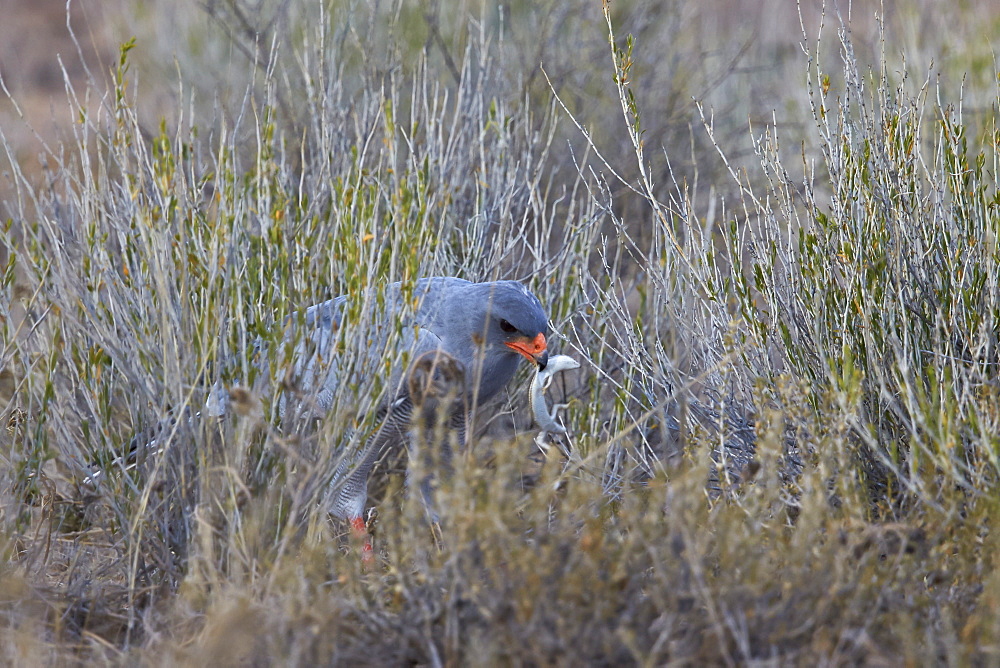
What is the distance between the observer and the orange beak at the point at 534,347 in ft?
11.5

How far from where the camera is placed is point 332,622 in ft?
7.38

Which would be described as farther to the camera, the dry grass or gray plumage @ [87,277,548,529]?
gray plumage @ [87,277,548,529]

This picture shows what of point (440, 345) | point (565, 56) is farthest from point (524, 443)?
point (565, 56)

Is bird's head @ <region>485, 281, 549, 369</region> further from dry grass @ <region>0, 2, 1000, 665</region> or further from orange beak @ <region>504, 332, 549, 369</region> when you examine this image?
dry grass @ <region>0, 2, 1000, 665</region>

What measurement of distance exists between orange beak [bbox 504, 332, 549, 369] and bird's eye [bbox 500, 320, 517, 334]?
4 cm

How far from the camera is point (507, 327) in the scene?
3531mm

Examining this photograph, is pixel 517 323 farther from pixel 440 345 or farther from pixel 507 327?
pixel 440 345

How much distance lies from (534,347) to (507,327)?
0.11m

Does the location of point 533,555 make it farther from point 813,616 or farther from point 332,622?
point 813,616

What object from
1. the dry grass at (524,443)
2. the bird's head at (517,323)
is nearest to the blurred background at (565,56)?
the dry grass at (524,443)

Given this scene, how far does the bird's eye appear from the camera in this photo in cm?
351

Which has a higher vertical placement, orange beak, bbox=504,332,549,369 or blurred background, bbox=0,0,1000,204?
blurred background, bbox=0,0,1000,204

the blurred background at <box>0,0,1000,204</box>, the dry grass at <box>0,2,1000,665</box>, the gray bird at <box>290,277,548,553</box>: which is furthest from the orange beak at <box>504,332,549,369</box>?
the blurred background at <box>0,0,1000,204</box>

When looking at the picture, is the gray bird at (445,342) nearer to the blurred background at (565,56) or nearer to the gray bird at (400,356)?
the gray bird at (400,356)
